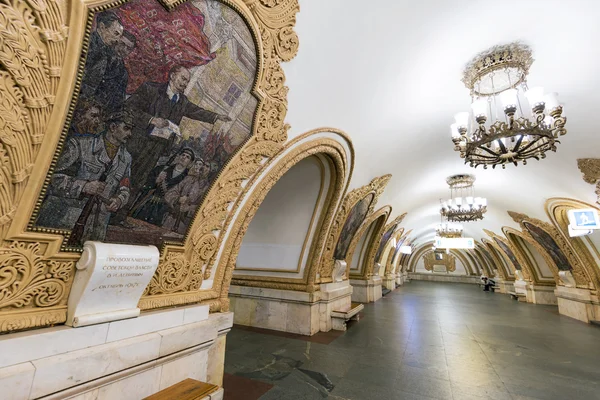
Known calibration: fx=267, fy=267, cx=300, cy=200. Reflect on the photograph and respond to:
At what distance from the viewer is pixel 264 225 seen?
19.7 feet

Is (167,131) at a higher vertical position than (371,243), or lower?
lower

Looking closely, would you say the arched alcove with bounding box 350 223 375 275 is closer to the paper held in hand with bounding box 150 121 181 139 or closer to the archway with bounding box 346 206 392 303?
the archway with bounding box 346 206 392 303

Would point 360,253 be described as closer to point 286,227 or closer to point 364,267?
point 364,267

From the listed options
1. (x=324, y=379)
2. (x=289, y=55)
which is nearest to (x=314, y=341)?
(x=324, y=379)

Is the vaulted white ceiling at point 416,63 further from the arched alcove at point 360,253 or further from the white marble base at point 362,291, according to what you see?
the white marble base at point 362,291

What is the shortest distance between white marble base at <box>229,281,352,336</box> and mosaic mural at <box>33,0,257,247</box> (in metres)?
3.84

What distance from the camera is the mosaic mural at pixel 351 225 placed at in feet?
21.6

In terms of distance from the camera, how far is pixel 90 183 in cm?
175

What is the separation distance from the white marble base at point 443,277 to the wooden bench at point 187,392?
30261 mm

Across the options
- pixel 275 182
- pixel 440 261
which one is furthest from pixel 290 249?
pixel 440 261

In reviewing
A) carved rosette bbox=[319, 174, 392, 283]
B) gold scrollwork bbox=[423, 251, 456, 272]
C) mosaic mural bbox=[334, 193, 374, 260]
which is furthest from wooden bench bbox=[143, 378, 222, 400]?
gold scrollwork bbox=[423, 251, 456, 272]

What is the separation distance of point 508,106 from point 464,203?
20.7ft

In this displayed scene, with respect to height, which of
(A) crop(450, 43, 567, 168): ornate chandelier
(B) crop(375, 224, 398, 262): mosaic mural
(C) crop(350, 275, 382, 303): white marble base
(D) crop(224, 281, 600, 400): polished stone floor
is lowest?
(D) crop(224, 281, 600, 400): polished stone floor

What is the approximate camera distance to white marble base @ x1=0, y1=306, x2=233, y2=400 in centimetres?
150
